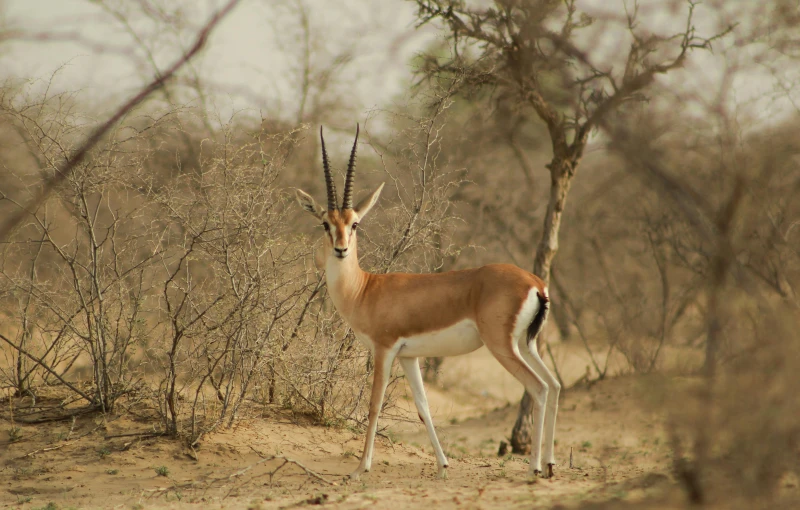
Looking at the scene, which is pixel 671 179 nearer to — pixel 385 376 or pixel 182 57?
pixel 182 57

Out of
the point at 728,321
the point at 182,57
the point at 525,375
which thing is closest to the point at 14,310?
the point at 525,375

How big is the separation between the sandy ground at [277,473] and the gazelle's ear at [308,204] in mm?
2501

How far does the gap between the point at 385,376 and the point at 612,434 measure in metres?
7.01

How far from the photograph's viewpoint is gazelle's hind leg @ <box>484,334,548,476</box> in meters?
7.21

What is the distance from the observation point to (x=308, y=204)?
26.3 ft

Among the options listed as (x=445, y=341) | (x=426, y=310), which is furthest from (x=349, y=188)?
(x=445, y=341)

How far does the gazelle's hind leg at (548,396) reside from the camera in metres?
7.36

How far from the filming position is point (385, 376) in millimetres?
7656

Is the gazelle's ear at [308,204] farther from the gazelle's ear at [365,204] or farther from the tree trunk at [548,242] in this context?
the tree trunk at [548,242]

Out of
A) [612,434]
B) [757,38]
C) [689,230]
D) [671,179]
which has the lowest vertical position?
[612,434]

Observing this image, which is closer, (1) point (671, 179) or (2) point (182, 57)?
(2) point (182, 57)

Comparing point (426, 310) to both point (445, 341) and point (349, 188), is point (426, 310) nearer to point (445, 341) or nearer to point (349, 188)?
point (445, 341)

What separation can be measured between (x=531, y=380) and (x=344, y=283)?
2184mm

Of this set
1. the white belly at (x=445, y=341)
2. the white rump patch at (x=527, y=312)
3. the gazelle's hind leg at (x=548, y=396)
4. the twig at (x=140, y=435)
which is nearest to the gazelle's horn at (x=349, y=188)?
the white belly at (x=445, y=341)
